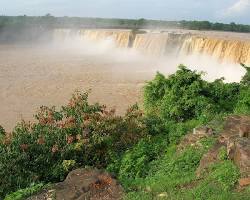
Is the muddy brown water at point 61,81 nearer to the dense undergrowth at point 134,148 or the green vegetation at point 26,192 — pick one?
the dense undergrowth at point 134,148

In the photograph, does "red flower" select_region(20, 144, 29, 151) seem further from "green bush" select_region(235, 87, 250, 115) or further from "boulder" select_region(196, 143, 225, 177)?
"green bush" select_region(235, 87, 250, 115)

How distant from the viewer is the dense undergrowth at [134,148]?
652 centimetres

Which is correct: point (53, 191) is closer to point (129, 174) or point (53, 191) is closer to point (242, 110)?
point (129, 174)

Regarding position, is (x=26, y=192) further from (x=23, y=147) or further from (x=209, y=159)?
(x=209, y=159)

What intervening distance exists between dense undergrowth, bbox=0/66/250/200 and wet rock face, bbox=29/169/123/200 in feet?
0.62

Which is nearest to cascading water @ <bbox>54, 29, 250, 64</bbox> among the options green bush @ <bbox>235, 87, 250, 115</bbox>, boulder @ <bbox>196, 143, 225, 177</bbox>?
green bush @ <bbox>235, 87, 250, 115</bbox>

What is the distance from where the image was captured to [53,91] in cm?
1986

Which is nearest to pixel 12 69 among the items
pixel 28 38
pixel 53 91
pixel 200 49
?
pixel 53 91

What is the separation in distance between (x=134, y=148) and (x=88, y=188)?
6.90 ft

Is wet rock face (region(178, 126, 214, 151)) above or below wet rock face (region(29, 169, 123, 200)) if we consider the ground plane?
above

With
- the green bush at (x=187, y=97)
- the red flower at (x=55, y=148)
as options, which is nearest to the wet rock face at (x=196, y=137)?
the green bush at (x=187, y=97)

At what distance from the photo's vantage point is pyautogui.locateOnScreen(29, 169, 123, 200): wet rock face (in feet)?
21.0

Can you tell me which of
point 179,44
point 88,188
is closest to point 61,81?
point 179,44

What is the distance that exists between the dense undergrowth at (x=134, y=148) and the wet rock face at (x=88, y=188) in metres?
0.19
